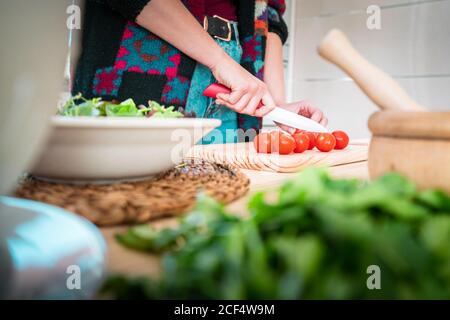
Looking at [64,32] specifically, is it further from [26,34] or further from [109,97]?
[109,97]

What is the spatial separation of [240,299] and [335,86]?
3.16 metres

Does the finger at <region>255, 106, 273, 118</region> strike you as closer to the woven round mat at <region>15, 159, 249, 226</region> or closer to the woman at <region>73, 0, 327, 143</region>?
the woman at <region>73, 0, 327, 143</region>

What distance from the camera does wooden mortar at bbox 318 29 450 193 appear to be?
46 centimetres

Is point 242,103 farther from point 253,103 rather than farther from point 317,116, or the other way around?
point 317,116

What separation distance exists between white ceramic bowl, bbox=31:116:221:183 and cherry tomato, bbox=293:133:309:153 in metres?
0.63

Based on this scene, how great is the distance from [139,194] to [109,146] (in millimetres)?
78

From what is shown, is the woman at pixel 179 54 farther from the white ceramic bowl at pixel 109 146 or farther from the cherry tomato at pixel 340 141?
the white ceramic bowl at pixel 109 146

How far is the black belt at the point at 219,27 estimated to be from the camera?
1.46m

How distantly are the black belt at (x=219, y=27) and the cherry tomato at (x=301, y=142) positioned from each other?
49 centimetres

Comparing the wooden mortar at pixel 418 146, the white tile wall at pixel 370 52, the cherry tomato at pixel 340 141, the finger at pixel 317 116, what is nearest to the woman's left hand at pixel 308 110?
the finger at pixel 317 116

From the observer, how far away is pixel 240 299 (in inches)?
10.3
